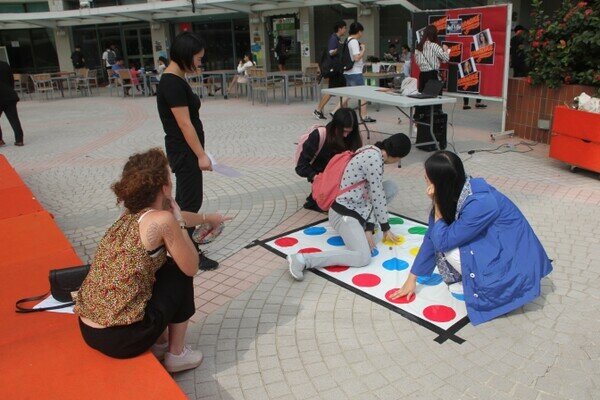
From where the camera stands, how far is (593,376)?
2.45m

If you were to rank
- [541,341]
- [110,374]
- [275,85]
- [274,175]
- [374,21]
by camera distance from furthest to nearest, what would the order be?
[374,21] < [275,85] < [274,175] < [541,341] < [110,374]

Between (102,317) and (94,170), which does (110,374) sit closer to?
(102,317)

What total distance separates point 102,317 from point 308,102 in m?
11.2

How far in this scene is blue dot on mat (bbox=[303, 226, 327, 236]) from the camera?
14.2ft

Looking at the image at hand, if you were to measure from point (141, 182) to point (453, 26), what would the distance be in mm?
7295

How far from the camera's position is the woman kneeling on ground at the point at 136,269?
84.2 inches

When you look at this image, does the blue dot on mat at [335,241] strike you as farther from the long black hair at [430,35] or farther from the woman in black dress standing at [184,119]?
the long black hair at [430,35]

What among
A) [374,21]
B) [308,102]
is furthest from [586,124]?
[374,21]

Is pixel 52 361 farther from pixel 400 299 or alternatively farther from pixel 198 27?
pixel 198 27

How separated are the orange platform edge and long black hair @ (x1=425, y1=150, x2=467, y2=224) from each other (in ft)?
5.63

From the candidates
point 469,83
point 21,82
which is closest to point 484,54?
point 469,83

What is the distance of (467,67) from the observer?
316 inches


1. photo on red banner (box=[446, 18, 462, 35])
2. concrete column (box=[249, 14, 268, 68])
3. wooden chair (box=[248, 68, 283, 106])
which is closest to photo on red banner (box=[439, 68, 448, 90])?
photo on red banner (box=[446, 18, 462, 35])

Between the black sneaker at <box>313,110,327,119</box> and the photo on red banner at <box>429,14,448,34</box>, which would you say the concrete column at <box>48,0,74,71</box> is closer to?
the black sneaker at <box>313,110,327,119</box>
